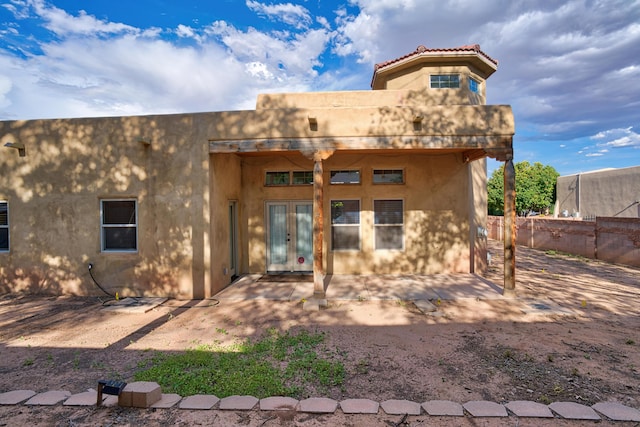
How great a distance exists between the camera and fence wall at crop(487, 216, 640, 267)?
34.9 ft

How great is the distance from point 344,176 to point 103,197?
242 inches

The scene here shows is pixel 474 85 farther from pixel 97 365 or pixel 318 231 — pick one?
pixel 97 365

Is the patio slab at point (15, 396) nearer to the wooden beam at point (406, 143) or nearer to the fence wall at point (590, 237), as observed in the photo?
the wooden beam at point (406, 143)

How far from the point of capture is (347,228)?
9.55 m

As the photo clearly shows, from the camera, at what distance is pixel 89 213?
7602mm

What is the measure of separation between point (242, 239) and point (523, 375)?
24.4 feet

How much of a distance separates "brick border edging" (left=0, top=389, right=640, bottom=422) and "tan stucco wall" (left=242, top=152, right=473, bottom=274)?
609 cm

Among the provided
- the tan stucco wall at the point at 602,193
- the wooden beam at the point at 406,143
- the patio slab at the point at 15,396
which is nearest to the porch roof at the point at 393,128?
the wooden beam at the point at 406,143

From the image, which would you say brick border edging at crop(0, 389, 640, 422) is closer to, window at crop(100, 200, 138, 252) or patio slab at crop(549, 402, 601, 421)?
patio slab at crop(549, 402, 601, 421)

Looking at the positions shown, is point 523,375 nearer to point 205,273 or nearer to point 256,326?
point 256,326

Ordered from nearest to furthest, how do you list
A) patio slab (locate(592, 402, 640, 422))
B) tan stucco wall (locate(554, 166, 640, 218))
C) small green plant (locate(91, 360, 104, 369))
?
patio slab (locate(592, 402, 640, 422)) < small green plant (locate(91, 360, 104, 369)) < tan stucco wall (locate(554, 166, 640, 218))

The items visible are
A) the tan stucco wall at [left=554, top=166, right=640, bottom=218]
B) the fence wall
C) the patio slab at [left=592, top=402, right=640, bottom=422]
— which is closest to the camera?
the patio slab at [left=592, top=402, right=640, bottom=422]

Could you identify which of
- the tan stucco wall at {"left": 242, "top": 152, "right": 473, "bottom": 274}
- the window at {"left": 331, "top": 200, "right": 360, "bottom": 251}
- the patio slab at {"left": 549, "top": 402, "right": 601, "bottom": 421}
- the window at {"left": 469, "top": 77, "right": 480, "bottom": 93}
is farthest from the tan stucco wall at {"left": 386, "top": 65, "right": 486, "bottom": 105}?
the patio slab at {"left": 549, "top": 402, "right": 601, "bottom": 421}

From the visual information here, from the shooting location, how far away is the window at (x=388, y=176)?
31.4 ft
